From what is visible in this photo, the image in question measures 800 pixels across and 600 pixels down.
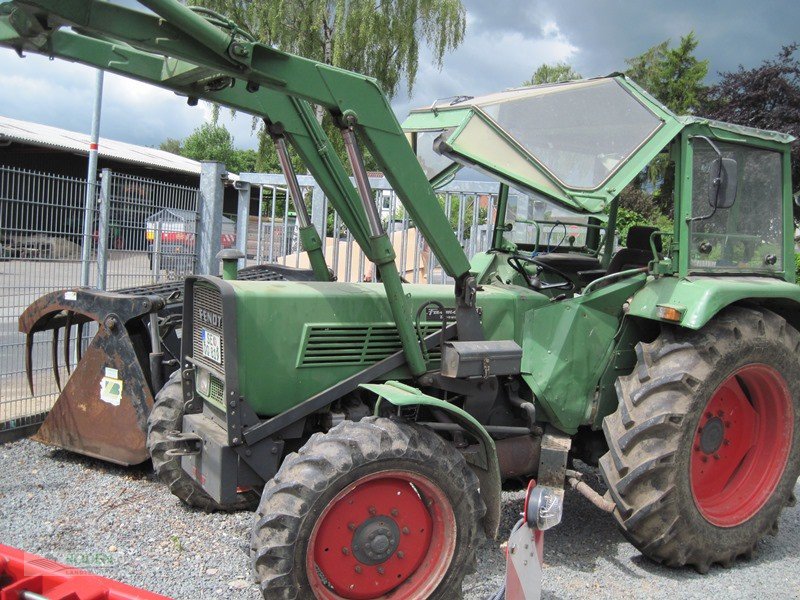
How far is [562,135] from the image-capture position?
389cm

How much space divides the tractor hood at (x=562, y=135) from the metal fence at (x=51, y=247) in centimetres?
362

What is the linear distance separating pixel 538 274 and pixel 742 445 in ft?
5.39

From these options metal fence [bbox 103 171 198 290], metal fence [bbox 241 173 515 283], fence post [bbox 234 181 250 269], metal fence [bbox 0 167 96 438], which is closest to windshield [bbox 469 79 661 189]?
metal fence [bbox 241 173 515 283]

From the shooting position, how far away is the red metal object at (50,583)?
2.10 meters

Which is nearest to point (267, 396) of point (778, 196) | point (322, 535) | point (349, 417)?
point (349, 417)

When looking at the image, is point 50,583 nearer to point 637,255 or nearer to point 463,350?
point 463,350

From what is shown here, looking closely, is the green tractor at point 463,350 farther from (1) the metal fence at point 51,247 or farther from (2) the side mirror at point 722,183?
(1) the metal fence at point 51,247

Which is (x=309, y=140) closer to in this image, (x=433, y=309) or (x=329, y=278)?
(x=329, y=278)

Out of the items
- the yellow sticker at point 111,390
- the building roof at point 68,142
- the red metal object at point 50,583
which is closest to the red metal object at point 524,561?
the red metal object at point 50,583

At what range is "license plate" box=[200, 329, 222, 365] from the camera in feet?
11.8

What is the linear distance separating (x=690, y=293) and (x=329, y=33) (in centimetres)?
1740

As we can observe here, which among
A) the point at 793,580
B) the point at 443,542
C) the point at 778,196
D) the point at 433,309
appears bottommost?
the point at 793,580

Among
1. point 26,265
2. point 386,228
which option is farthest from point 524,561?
point 386,228

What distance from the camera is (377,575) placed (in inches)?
127
